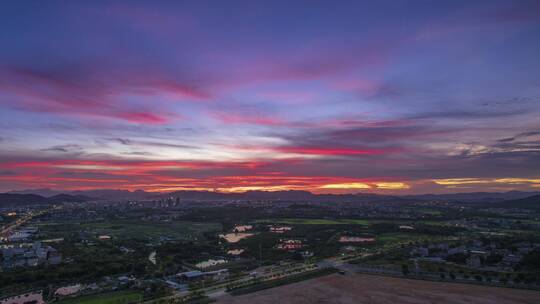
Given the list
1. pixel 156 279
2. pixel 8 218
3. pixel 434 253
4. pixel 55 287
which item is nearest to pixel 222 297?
pixel 156 279

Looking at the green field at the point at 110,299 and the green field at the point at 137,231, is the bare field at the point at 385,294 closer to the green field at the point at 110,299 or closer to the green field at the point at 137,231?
the green field at the point at 110,299

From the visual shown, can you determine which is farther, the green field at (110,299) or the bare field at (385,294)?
the green field at (110,299)

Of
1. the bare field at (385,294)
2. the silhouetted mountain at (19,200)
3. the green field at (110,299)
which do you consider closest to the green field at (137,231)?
the green field at (110,299)

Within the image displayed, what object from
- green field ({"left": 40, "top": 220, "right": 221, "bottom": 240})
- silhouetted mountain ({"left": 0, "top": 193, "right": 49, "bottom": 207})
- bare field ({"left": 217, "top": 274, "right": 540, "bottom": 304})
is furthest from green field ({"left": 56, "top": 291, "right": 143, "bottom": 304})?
silhouetted mountain ({"left": 0, "top": 193, "right": 49, "bottom": 207})

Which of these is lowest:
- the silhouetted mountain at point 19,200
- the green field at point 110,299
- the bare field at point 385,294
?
the green field at point 110,299

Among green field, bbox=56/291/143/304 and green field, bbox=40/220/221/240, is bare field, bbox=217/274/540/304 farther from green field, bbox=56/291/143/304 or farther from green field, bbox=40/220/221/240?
green field, bbox=40/220/221/240

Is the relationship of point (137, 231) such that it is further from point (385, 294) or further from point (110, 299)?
point (385, 294)

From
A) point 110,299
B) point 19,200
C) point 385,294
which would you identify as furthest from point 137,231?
point 19,200
